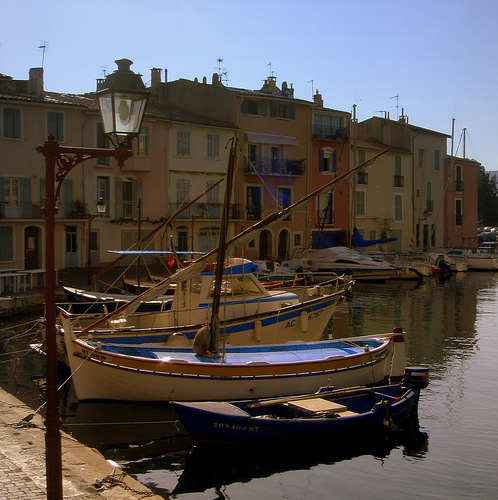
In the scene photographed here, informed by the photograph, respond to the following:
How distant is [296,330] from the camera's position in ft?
63.5

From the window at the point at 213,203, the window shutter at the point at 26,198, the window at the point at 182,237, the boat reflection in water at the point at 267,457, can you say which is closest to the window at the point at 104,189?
the window shutter at the point at 26,198

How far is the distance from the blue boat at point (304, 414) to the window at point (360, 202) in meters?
41.8

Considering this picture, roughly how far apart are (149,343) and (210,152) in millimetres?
29772

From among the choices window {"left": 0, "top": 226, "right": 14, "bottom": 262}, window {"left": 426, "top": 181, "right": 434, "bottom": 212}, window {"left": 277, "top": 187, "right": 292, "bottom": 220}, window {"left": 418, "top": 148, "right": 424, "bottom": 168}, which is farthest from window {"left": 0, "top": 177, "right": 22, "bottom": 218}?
window {"left": 426, "top": 181, "right": 434, "bottom": 212}

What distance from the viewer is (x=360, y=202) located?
5606 cm

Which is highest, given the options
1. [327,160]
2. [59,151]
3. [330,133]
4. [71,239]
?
[330,133]

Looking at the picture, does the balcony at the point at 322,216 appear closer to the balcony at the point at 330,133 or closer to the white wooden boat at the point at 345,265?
the balcony at the point at 330,133

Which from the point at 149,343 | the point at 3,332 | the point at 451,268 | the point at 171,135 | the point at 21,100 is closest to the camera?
the point at 149,343

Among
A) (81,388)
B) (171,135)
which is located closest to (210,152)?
(171,135)

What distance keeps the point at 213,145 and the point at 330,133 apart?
1163cm

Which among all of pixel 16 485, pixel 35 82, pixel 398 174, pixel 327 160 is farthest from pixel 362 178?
pixel 16 485

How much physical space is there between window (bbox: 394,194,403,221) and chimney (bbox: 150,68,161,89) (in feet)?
80.0

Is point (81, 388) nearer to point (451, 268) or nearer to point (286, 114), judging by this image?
point (286, 114)

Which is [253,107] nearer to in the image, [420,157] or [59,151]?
[420,157]
